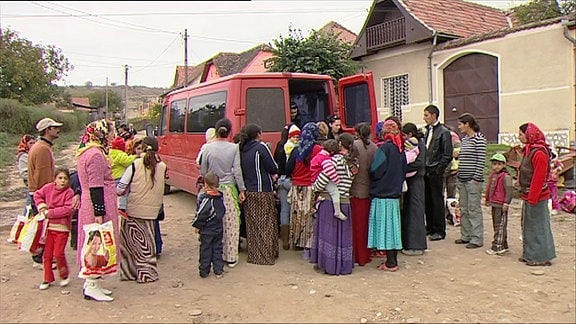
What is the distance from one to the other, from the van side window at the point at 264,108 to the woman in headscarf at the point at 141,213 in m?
1.78

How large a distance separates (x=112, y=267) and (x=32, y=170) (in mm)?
1823

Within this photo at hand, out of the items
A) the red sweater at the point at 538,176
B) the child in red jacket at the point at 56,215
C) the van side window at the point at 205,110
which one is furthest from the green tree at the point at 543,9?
the child in red jacket at the point at 56,215

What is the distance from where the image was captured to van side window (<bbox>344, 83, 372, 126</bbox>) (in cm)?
737

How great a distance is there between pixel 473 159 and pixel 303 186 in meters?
2.21

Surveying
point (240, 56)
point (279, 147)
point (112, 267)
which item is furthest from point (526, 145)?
point (240, 56)

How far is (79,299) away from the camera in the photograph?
483 centimetres

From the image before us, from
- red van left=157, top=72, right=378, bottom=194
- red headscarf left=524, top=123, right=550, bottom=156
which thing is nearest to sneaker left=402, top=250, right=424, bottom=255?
red headscarf left=524, top=123, right=550, bottom=156

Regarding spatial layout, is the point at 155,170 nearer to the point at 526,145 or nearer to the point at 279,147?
the point at 279,147

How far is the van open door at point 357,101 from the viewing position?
285 inches

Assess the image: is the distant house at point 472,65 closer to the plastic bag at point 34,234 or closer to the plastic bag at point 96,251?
the plastic bag at point 96,251

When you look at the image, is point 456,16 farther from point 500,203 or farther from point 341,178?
point 341,178

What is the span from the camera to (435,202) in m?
6.91

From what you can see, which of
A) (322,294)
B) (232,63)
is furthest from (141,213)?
(232,63)

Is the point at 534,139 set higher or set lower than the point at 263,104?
lower
